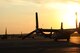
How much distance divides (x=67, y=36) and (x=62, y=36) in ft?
3.86

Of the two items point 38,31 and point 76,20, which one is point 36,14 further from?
point 76,20

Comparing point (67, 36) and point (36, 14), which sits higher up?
point (36, 14)

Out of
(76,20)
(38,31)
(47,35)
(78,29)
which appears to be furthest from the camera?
(76,20)

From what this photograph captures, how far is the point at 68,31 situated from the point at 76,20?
32.9 metres

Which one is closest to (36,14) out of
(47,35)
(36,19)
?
(36,19)

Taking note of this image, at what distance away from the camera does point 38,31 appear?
268 feet

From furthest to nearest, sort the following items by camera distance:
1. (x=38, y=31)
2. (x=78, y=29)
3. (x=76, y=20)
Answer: (x=76, y=20) < (x=38, y=31) < (x=78, y=29)

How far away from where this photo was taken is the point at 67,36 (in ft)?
239

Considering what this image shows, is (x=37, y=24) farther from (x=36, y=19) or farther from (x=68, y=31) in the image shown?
(x=68, y=31)

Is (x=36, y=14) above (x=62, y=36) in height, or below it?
above

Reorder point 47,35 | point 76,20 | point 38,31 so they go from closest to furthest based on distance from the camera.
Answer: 1. point 38,31
2. point 47,35
3. point 76,20

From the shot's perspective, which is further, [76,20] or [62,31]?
[76,20]

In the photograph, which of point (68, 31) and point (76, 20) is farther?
point (76, 20)

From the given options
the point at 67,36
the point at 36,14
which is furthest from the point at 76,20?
the point at 67,36
